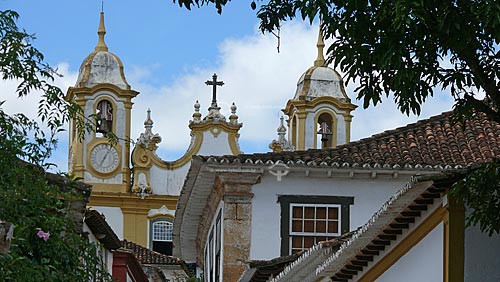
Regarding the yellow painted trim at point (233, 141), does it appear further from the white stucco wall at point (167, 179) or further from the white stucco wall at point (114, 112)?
the white stucco wall at point (114, 112)

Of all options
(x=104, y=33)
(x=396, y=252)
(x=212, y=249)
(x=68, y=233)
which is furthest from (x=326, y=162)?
(x=104, y=33)

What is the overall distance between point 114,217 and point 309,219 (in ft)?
101

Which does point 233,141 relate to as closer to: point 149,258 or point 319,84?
point 319,84

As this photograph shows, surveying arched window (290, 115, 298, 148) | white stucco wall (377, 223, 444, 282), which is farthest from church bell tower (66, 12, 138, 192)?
white stucco wall (377, 223, 444, 282)

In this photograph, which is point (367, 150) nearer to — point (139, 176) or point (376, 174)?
point (376, 174)

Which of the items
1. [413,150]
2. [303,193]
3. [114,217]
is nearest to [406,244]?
[413,150]

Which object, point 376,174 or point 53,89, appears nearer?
point 53,89

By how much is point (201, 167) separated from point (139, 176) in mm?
33367

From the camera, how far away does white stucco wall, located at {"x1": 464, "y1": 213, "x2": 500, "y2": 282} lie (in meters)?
15.0

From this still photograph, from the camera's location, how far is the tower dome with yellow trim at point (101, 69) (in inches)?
2386

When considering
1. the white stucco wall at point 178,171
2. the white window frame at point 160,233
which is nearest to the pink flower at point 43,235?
the white window frame at point 160,233

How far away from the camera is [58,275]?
14.7 m

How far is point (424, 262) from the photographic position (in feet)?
52.5

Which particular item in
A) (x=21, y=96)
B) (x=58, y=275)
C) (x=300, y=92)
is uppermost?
(x=300, y=92)
